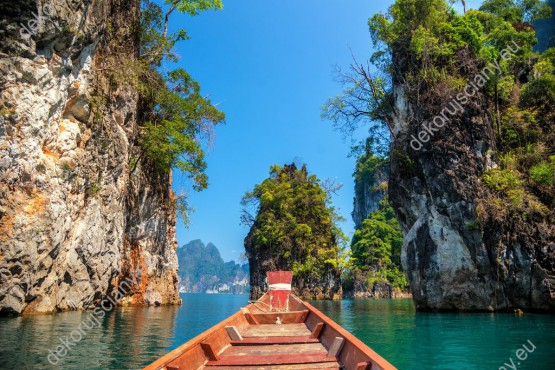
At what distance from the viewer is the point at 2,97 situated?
466 inches

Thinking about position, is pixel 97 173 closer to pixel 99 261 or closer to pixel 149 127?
pixel 99 261

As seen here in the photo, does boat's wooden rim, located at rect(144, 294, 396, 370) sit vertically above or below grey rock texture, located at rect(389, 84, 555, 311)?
below

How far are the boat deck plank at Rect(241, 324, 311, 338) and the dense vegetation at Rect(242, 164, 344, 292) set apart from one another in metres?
36.5

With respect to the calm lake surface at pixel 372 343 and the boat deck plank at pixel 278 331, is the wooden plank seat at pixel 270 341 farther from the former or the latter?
the calm lake surface at pixel 372 343

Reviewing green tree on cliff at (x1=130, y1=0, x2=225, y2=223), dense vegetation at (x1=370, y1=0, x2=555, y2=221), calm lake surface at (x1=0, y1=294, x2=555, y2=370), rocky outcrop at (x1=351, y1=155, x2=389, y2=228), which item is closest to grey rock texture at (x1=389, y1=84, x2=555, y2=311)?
dense vegetation at (x1=370, y1=0, x2=555, y2=221)

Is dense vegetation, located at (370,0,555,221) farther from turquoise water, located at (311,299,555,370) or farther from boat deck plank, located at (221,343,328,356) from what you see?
boat deck plank, located at (221,343,328,356)

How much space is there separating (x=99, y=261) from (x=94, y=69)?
28.9 feet

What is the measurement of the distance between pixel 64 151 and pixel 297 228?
3250 centimetres

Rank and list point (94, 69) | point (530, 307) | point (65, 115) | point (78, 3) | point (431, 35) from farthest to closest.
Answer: point (431, 35)
point (530, 307)
point (94, 69)
point (65, 115)
point (78, 3)

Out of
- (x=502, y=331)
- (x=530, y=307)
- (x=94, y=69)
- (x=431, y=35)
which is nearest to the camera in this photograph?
(x=502, y=331)

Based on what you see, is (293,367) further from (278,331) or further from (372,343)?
(372,343)

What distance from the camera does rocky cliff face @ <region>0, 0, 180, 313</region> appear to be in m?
12.0

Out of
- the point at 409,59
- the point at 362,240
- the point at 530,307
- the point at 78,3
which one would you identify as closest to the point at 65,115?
the point at 78,3

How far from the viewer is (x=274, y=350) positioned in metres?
5.16
